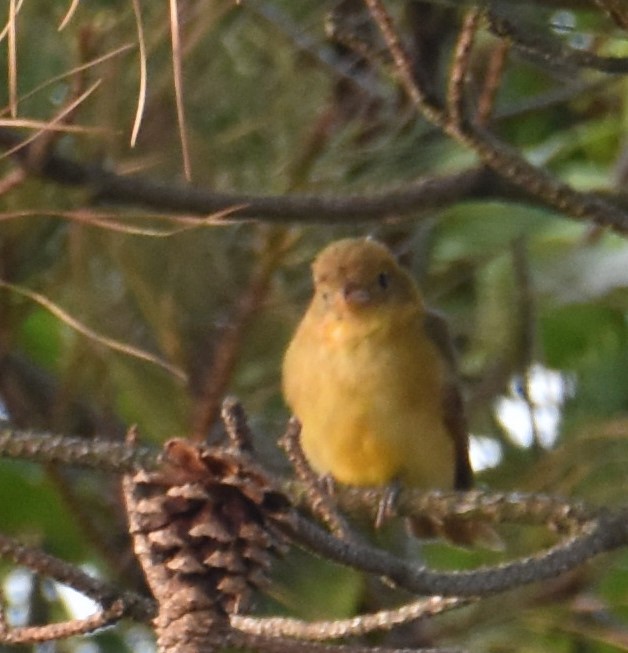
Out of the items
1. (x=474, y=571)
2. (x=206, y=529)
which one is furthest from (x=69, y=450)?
(x=474, y=571)

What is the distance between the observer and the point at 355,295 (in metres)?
2.35

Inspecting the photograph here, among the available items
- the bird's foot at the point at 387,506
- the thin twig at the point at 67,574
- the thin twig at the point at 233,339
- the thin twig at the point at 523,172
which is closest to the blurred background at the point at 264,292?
the thin twig at the point at 233,339

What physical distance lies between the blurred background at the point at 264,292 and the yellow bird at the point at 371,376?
67mm

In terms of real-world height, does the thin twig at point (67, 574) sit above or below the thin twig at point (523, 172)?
below

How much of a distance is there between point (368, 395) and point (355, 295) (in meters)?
0.16

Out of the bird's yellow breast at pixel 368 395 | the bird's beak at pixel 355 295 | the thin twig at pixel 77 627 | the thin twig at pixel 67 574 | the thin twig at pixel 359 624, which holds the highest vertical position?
the thin twig at pixel 67 574

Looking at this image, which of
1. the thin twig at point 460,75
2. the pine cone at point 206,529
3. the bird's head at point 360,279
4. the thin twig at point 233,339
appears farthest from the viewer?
the bird's head at point 360,279

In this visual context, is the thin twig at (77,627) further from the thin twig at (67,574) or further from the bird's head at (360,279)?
the bird's head at (360,279)

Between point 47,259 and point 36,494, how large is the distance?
0.44 meters

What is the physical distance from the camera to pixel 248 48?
2.34 m

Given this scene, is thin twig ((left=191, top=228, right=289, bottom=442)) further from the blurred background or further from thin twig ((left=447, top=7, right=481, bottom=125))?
thin twig ((left=447, top=7, right=481, bottom=125))

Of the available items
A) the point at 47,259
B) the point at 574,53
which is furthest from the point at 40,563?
the point at 47,259

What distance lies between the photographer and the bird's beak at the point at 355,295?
232cm

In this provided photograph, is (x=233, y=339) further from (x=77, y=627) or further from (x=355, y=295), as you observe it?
(x=77, y=627)
